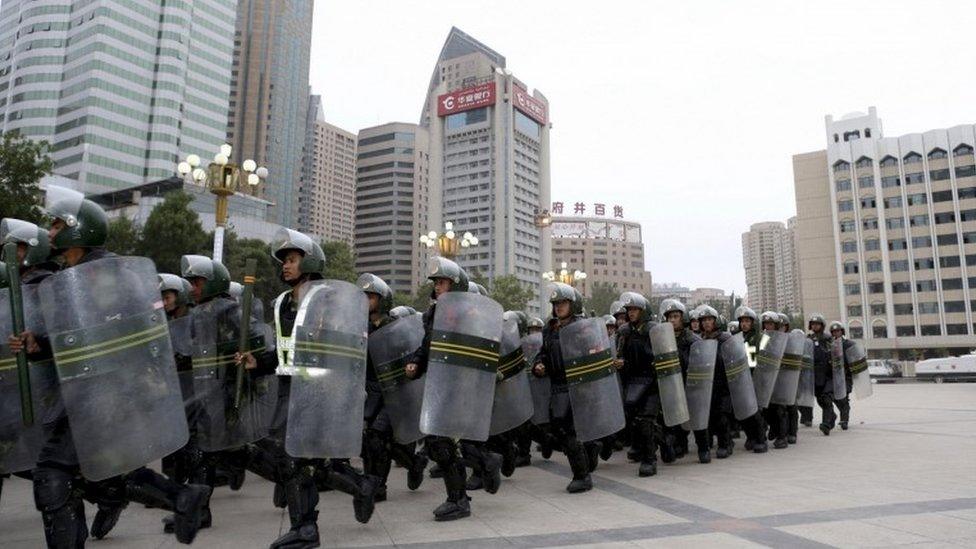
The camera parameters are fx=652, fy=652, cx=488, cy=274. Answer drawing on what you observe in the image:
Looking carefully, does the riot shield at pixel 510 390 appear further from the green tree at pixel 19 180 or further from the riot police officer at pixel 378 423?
the green tree at pixel 19 180

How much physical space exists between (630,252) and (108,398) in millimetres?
154742

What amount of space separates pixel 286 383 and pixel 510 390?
245 cm

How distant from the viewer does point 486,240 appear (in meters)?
120

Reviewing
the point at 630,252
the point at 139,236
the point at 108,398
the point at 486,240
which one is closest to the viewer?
the point at 108,398

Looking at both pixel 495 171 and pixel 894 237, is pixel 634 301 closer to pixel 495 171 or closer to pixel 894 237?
pixel 894 237

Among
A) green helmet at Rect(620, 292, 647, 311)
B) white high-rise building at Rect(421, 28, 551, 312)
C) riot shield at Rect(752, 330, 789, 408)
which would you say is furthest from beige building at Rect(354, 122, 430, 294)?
green helmet at Rect(620, 292, 647, 311)

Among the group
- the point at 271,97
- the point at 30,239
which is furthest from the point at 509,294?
the point at 271,97

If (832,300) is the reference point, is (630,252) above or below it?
above

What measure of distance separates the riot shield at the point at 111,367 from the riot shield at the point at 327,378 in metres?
0.67

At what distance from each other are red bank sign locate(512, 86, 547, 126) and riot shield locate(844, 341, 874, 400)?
11234 centimetres

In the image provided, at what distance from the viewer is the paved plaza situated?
4.30 meters

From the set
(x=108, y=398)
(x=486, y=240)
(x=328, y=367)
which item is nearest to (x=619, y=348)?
(x=328, y=367)

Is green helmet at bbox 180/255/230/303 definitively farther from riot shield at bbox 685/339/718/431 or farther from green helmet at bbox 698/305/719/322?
green helmet at bbox 698/305/719/322

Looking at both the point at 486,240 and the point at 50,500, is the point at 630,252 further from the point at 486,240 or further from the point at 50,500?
the point at 50,500
